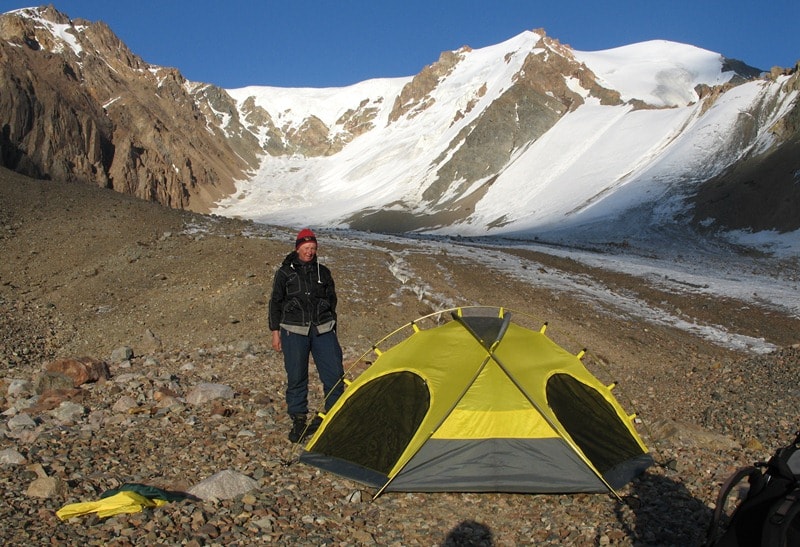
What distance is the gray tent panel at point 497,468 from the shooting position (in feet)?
21.3

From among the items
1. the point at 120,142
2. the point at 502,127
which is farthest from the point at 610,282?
the point at 120,142

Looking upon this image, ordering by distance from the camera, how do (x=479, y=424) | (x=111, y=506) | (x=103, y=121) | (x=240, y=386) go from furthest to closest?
(x=103, y=121) → (x=240, y=386) → (x=479, y=424) → (x=111, y=506)

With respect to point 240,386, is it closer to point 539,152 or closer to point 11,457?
point 11,457

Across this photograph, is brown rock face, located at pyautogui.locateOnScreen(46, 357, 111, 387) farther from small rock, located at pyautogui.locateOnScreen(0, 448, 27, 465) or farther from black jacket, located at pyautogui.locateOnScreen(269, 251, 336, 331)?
black jacket, located at pyautogui.locateOnScreen(269, 251, 336, 331)

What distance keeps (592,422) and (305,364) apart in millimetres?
3400

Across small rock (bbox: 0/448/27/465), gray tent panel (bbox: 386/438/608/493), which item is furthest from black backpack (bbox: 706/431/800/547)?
small rock (bbox: 0/448/27/465)

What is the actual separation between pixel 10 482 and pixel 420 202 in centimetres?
10924

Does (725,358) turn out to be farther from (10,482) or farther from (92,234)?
(92,234)

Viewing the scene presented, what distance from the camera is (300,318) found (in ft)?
26.1

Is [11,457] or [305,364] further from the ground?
[305,364]

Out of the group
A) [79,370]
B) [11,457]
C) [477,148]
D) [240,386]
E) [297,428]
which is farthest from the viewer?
[477,148]

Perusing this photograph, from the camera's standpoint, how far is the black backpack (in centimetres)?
343

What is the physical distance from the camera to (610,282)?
24391mm

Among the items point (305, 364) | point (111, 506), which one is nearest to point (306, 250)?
point (305, 364)
